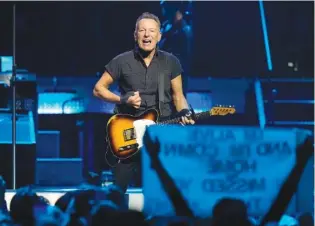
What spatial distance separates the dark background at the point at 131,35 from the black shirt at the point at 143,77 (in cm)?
491

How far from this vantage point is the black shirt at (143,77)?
577cm

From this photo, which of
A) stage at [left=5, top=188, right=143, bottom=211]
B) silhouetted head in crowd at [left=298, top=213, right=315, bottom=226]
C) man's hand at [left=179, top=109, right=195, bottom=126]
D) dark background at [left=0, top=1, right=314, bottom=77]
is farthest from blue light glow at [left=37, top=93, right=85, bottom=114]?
silhouetted head in crowd at [left=298, top=213, right=315, bottom=226]

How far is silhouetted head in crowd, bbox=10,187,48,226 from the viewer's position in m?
3.79

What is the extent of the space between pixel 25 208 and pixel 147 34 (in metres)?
2.24

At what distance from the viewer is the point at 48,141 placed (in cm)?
866

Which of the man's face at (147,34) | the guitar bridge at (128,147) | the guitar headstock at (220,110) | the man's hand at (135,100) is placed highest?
the man's face at (147,34)

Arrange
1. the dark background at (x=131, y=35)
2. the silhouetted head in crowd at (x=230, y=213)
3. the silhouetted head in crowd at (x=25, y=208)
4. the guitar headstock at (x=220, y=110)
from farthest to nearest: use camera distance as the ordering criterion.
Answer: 1. the dark background at (x=131, y=35)
2. the guitar headstock at (x=220, y=110)
3. the silhouetted head in crowd at (x=25, y=208)
4. the silhouetted head in crowd at (x=230, y=213)

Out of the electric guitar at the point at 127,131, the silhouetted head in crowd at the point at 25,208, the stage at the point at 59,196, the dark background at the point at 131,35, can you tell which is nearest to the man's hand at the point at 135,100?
the electric guitar at the point at 127,131

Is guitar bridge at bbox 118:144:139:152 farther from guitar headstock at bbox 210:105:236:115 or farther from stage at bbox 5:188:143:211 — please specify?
guitar headstock at bbox 210:105:236:115

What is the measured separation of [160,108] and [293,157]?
2.20 meters

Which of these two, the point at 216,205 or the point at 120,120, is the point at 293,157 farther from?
the point at 120,120

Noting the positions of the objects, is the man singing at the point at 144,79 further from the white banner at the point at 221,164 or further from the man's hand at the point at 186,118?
the white banner at the point at 221,164

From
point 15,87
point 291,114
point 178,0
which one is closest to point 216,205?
point 15,87

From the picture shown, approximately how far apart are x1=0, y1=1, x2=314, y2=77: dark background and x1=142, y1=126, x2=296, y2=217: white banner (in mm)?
7090
